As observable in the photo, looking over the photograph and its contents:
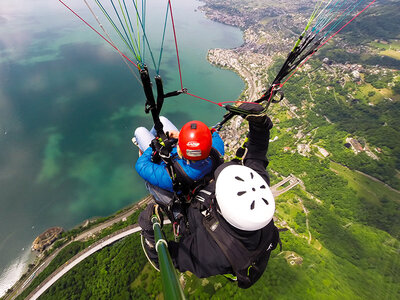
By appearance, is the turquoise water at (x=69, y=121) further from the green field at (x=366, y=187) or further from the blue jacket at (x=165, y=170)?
the green field at (x=366, y=187)

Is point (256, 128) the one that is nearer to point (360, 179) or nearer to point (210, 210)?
point (210, 210)

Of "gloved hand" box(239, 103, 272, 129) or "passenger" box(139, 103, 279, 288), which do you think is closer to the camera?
"passenger" box(139, 103, 279, 288)

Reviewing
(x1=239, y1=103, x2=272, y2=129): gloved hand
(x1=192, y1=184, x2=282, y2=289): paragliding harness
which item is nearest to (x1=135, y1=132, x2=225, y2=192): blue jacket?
(x1=192, y1=184, x2=282, y2=289): paragliding harness

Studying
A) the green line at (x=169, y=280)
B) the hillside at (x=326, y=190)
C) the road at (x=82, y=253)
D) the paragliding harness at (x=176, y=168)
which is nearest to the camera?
the green line at (x=169, y=280)

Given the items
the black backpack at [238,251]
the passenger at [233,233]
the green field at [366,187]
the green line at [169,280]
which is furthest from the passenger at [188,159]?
the green field at [366,187]

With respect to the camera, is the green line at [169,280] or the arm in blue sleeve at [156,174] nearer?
the green line at [169,280]

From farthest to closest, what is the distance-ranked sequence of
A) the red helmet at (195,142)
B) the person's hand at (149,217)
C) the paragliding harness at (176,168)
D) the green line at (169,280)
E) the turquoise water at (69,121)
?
the turquoise water at (69,121) → the person's hand at (149,217) → the paragliding harness at (176,168) → the red helmet at (195,142) → the green line at (169,280)

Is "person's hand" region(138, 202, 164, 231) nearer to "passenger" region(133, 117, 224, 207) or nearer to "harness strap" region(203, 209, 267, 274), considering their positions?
"passenger" region(133, 117, 224, 207)
